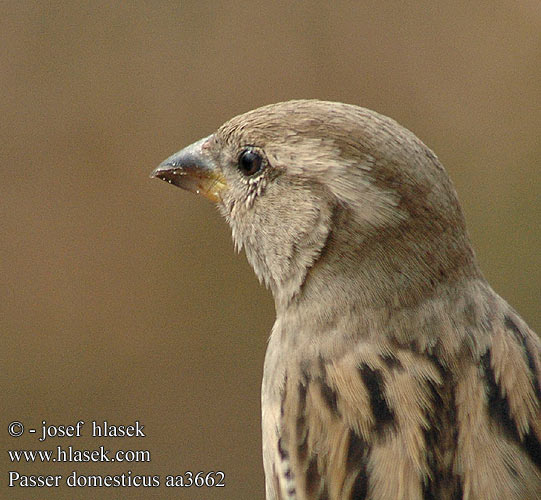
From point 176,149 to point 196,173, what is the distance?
2.47 m

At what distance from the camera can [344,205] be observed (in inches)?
83.6

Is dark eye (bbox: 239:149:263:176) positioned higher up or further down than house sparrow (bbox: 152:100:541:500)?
higher up

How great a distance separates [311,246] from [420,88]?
3169 millimetres

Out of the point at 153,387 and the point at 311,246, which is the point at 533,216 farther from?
the point at 311,246

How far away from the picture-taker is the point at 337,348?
6.97 feet

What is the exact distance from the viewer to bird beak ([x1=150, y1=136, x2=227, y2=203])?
248cm

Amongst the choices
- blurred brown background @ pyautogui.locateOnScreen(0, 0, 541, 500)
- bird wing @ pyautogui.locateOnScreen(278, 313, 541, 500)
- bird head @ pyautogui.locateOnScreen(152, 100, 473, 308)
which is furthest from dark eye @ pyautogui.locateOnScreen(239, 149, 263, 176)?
blurred brown background @ pyautogui.locateOnScreen(0, 0, 541, 500)

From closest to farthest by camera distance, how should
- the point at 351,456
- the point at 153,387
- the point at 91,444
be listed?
the point at 351,456, the point at 91,444, the point at 153,387

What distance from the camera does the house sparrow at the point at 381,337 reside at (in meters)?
1.94

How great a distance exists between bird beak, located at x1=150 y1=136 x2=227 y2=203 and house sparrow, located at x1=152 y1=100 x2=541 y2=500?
244 mm

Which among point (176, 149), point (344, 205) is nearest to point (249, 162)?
point (344, 205)

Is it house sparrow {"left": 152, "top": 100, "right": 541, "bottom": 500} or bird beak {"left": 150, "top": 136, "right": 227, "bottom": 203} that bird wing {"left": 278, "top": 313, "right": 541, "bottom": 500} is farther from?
bird beak {"left": 150, "top": 136, "right": 227, "bottom": 203}

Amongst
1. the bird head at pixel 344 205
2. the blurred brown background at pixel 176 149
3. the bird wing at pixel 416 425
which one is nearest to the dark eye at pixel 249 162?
the bird head at pixel 344 205

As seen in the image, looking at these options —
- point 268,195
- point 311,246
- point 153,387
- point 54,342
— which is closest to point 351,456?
point 311,246
